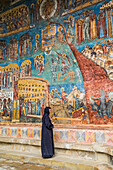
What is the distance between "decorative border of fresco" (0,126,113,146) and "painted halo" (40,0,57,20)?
4.57 metres

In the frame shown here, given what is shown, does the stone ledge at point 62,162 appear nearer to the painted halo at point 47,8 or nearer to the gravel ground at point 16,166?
the gravel ground at point 16,166

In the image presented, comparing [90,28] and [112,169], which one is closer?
Result: [112,169]

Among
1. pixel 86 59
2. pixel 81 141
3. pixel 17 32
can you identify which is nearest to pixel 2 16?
pixel 17 32

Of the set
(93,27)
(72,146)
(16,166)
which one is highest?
(93,27)

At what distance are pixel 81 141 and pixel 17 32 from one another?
5.66m

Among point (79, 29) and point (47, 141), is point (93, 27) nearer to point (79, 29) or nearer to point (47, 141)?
point (79, 29)

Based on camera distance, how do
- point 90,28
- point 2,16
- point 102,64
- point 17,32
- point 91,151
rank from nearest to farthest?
point 91,151 < point 102,64 < point 90,28 < point 17,32 < point 2,16

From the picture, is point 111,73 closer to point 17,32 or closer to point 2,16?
point 17,32

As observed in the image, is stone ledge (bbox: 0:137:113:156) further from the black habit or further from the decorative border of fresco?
the black habit

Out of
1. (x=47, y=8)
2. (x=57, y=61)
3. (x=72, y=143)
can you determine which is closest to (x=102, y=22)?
(x=57, y=61)

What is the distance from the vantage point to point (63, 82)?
7.27 metres

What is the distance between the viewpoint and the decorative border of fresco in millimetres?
6004

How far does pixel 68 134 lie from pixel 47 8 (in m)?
5.11

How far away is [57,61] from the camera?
7.54 m
